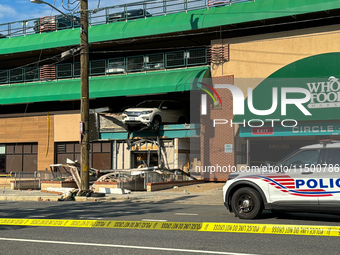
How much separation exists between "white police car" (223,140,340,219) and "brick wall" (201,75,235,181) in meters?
15.1

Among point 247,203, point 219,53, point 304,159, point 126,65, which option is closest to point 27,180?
point 126,65

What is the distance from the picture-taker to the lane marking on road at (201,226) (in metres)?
8.69

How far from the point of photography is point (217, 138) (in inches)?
1030

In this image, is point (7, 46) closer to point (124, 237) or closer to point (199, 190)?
point (199, 190)

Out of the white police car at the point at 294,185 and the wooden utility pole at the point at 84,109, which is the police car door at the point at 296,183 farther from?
the wooden utility pole at the point at 84,109

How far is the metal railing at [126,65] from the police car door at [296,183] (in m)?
18.2

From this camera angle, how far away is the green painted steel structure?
78.3 ft

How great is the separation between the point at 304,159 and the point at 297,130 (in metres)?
13.3

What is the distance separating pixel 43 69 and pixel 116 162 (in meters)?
9.59

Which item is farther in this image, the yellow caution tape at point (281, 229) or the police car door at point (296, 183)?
the police car door at point (296, 183)

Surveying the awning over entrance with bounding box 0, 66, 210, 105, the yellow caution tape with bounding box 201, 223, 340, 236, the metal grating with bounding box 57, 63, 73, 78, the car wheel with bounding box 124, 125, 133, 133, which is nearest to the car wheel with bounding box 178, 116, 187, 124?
the awning over entrance with bounding box 0, 66, 210, 105

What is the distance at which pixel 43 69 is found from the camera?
1305 inches

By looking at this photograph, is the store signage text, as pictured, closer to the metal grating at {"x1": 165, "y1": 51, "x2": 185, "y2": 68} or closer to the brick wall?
the brick wall

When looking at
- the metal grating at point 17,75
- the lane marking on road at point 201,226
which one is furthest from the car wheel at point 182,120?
the lane marking on road at point 201,226
